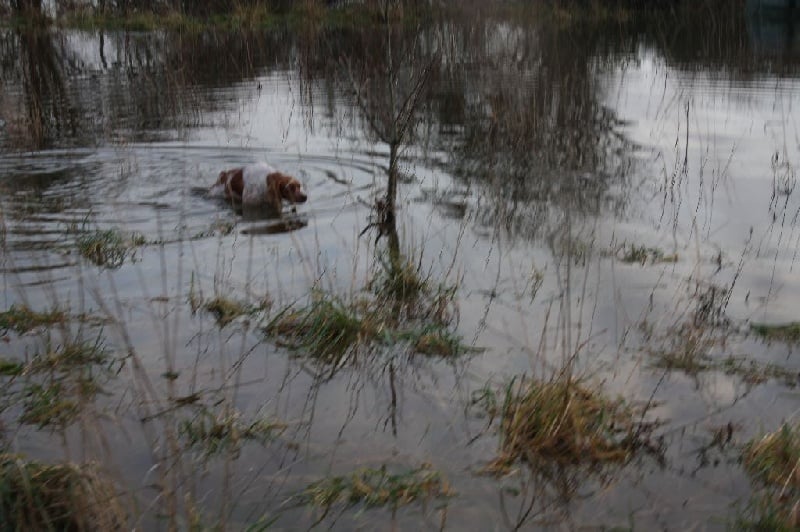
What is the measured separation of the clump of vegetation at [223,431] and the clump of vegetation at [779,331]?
2.52m

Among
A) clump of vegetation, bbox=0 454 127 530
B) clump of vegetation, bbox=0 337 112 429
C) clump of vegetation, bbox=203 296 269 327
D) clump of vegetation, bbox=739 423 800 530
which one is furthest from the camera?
clump of vegetation, bbox=203 296 269 327

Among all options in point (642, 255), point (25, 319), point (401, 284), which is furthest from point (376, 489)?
point (642, 255)

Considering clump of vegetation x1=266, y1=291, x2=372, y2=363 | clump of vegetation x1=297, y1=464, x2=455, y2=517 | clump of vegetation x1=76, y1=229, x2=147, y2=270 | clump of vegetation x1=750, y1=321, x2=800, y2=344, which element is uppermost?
clump of vegetation x1=76, y1=229, x2=147, y2=270

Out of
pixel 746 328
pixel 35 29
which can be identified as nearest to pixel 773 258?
pixel 746 328

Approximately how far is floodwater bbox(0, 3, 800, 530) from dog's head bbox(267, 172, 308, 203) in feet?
0.30

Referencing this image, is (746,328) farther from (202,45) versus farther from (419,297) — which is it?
(202,45)

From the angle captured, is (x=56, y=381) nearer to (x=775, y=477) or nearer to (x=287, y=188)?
(x=775, y=477)

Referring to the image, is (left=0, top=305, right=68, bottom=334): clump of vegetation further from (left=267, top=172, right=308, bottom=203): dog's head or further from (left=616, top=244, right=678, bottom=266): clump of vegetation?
(left=616, top=244, right=678, bottom=266): clump of vegetation

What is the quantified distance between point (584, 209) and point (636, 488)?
153 inches

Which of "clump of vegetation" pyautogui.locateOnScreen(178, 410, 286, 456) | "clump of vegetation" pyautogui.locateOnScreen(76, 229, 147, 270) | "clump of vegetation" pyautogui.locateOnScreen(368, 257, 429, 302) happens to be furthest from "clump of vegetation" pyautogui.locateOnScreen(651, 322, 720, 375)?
"clump of vegetation" pyautogui.locateOnScreen(76, 229, 147, 270)

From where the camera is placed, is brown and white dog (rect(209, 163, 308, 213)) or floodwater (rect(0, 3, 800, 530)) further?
brown and white dog (rect(209, 163, 308, 213))

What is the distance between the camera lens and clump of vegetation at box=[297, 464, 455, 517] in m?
2.90

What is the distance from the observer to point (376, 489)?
2965 mm

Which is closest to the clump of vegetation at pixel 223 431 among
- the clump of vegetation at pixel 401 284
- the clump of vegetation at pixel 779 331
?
the clump of vegetation at pixel 401 284
